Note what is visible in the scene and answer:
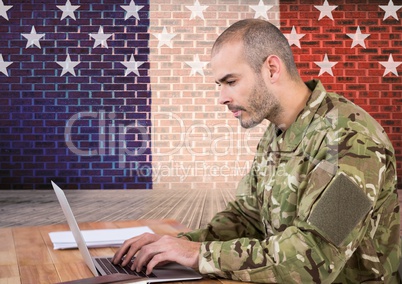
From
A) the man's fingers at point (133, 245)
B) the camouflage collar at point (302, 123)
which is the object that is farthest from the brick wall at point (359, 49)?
the man's fingers at point (133, 245)

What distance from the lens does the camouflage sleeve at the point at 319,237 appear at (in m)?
0.91

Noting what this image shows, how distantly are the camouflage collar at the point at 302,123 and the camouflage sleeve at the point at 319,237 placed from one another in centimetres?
17

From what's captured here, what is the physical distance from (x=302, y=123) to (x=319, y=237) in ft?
1.03

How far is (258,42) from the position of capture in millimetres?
1202

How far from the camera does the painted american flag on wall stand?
234 inches

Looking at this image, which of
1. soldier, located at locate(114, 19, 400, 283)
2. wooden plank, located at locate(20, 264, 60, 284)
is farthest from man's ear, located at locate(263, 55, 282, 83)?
wooden plank, located at locate(20, 264, 60, 284)

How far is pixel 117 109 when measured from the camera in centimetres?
600

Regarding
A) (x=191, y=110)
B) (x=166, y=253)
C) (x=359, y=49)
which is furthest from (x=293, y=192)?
(x=359, y=49)

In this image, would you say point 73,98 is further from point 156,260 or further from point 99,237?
point 156,260

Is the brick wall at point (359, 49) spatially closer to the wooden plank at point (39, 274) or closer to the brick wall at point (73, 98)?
the brick wall at point (73, 98)

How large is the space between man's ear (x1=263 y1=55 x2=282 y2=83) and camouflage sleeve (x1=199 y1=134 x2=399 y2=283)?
30cm

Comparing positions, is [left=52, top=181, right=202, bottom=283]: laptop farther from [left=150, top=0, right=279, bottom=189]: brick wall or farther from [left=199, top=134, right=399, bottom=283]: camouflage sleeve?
[left=150, top=0, right=279, bottom=189]: brick wall

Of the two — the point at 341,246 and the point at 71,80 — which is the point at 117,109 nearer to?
the point at 71,80

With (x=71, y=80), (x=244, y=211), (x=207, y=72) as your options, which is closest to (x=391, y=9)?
(x=207, y=72)
